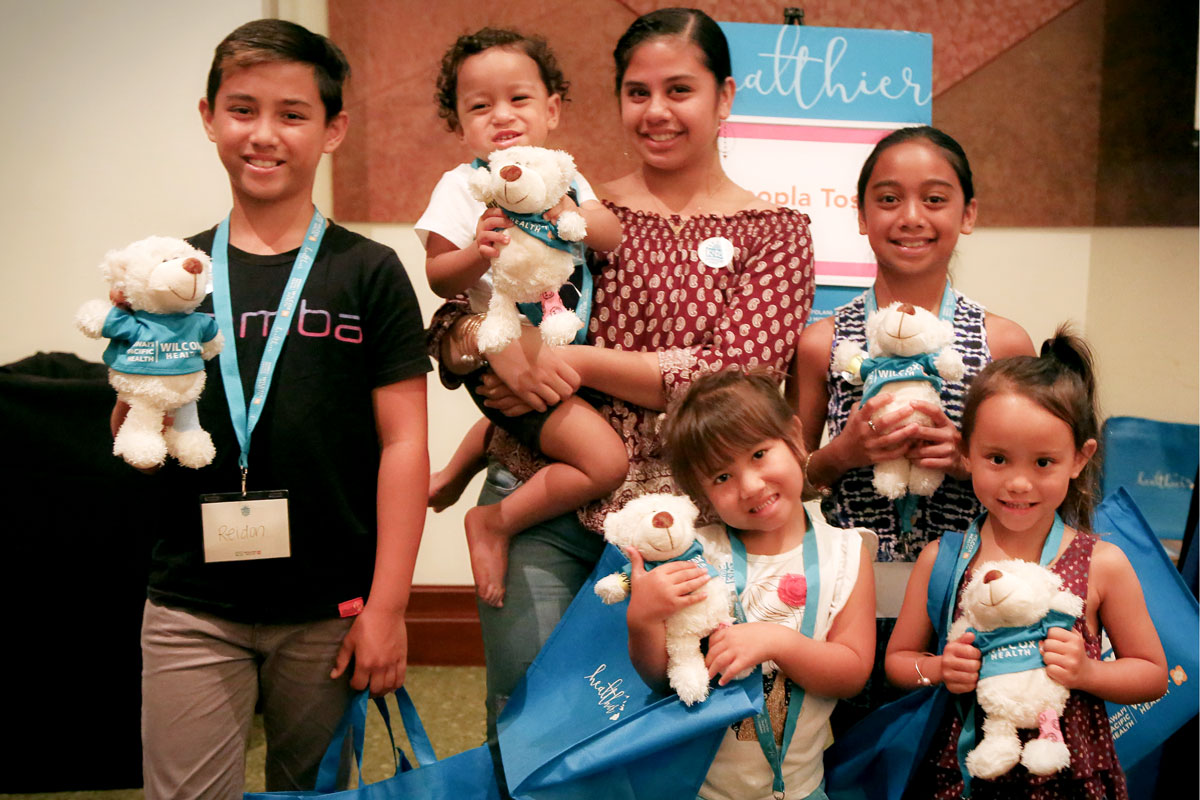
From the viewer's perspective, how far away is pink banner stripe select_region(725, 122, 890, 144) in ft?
7.63

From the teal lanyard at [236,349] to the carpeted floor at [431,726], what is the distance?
145 cm

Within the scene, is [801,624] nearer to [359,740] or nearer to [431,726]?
[359,740]

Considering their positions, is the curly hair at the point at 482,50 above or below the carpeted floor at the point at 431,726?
above

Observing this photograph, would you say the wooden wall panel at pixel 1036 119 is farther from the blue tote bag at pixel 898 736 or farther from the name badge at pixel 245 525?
the name badge at pixel 245 525

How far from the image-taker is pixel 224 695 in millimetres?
1484

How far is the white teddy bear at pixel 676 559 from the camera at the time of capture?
1278 mm

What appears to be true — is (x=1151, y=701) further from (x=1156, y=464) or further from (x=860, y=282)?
(x=1156, y=464)

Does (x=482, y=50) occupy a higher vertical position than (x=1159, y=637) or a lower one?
higher

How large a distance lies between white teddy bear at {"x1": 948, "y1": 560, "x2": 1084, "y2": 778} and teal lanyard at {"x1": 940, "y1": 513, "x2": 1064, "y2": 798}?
26mm

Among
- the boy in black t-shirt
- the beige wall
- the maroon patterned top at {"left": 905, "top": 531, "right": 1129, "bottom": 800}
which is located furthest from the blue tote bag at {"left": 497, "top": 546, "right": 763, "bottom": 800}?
the beige wall

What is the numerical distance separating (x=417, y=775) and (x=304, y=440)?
1.90 feet

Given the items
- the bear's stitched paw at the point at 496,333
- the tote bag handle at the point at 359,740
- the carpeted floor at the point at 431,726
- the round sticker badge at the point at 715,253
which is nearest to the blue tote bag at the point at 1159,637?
the round sticker badge at the point at 715,253

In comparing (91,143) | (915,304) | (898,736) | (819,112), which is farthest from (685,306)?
(91,143)

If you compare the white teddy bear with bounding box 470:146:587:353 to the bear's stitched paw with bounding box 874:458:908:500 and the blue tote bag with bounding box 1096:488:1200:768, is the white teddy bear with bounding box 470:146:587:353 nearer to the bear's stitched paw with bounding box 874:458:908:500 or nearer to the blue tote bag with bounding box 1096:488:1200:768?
the bear's stitched paw with bounding box 874:458:908:500
